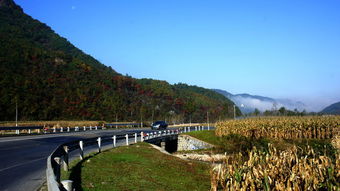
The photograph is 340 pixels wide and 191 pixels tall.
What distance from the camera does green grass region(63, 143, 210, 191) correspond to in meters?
13.2

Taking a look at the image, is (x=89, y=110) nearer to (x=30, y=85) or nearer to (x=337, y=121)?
(x=30, y=85)

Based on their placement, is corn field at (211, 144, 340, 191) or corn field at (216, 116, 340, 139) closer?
corn field at (211, 144, 340, 191)

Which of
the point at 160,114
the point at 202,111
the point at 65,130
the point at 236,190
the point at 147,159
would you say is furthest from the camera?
the point at 202,111

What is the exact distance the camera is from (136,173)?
1578 centimetres

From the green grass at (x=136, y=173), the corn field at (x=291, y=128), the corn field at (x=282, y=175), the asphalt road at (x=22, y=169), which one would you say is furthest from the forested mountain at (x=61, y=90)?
the corn field at (x=282, y=175)

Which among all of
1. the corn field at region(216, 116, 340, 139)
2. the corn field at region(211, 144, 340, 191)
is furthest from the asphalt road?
the corn field at region(216, 116, 340, 139)

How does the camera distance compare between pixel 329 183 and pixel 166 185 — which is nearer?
pixel 329 183

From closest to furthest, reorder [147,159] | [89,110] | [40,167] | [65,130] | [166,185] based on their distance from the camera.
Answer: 1. [166,185]
2. [40,167]
3. [147,159]
4. [65,130]
5. [89,110]

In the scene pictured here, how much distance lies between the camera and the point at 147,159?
20531 millimetres

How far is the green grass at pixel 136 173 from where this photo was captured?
43.4 feet

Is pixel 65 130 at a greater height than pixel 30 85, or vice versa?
pixel 30 85

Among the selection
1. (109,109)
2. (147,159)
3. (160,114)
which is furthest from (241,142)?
(160,114)

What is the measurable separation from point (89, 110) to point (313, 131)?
6495 cm

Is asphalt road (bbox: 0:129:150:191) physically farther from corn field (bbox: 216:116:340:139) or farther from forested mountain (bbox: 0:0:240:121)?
forested mountain (bbox: 0:0:240:121)
